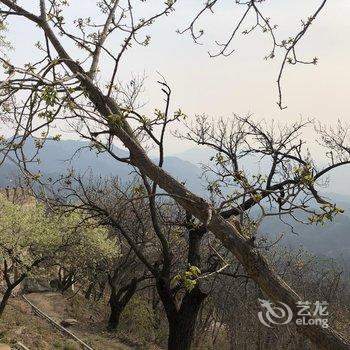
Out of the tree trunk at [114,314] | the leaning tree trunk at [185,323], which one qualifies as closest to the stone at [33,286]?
the tree trunk at [114,314]

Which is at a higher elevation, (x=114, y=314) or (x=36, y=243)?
(x=36, y=243)

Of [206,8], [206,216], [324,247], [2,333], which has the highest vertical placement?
[324,247]

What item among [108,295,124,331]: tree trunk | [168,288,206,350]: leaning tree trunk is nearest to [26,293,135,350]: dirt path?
[108,295,124,331]: tree trunk

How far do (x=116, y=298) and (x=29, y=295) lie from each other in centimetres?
864

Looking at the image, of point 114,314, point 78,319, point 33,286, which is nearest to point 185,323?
point 114,314

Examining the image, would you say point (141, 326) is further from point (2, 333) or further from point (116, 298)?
point (2, 333)

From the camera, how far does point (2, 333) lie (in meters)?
14.2

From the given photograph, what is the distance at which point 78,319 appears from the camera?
68.0ft

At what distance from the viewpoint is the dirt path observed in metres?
16.3

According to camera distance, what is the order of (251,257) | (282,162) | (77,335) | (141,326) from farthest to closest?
1. (141,326)
2. (77,335)
3. (282,162)
4. (251,257)

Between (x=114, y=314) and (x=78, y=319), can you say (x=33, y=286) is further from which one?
(x=114, y=314)

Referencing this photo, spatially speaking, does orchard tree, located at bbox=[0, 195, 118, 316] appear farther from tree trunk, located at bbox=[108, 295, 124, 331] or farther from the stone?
Result: the stone

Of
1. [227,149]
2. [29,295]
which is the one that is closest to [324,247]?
[29,295]

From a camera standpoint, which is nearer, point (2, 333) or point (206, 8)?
point (206, 8)
